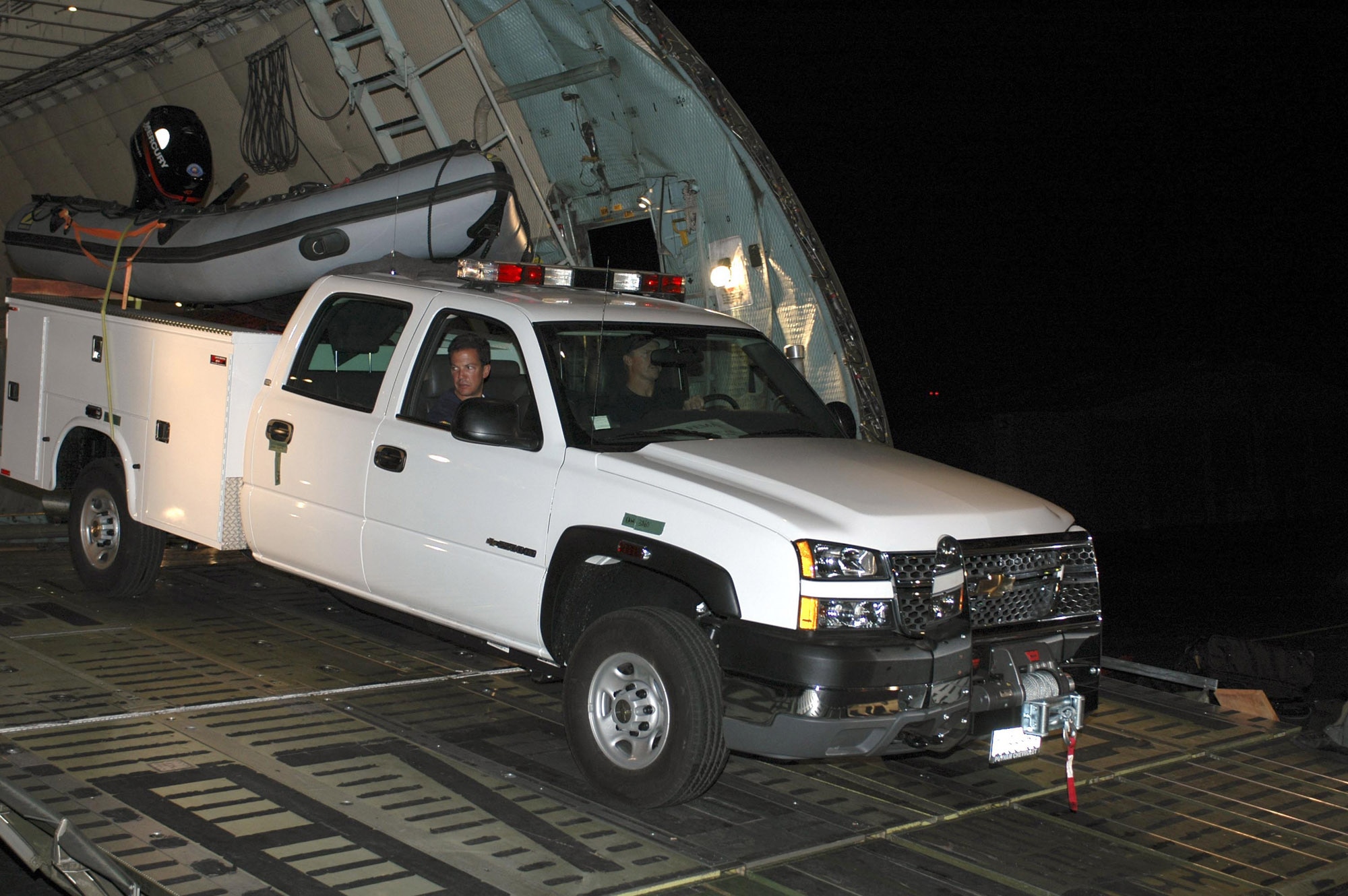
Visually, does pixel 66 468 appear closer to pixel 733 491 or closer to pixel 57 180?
pixel 733 491

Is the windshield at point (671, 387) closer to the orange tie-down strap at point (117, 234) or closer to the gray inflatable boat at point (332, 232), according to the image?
the gray inflatable boat at point (332, 232)

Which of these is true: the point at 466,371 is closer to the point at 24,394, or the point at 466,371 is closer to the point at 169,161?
the point at 24,394

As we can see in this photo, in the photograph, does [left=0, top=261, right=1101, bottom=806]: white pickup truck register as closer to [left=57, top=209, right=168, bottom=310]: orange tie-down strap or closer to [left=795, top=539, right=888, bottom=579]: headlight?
[left=795, top=539, right=888, bottom=579]: headlight

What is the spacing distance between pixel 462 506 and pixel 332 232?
268 cm

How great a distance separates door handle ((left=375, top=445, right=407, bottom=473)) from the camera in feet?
20.3

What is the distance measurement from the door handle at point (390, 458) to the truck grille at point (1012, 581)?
238 centimetres

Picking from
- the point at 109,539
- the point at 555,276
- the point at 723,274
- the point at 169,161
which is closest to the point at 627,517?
the point at 555,276

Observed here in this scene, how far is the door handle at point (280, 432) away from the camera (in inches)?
267

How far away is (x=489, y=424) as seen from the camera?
18.4ft

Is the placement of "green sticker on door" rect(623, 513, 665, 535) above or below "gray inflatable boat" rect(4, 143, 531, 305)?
below

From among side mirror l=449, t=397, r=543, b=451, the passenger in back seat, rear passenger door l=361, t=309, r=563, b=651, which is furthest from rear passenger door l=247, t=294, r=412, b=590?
side mirror l=449, t=397, r=543, b=451

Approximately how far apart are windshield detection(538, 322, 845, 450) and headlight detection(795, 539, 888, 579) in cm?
113

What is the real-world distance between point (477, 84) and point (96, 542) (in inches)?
214

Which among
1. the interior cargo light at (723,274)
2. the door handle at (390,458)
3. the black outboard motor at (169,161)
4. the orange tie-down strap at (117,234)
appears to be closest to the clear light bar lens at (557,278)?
the door handle at (390,458)
